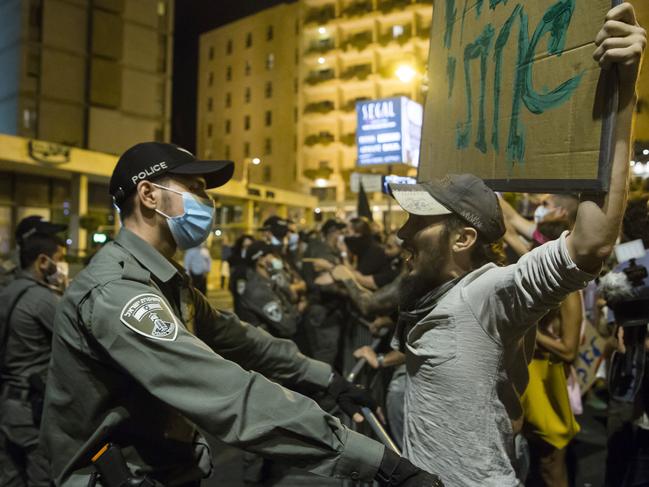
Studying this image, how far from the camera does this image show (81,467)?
2174mm

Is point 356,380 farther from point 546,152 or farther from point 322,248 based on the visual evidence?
point 322,248

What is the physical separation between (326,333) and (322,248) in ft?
7.75

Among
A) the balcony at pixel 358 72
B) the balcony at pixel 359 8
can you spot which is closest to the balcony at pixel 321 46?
the balcony at pixel 358 72

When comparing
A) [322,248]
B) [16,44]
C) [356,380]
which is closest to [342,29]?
[16,44]

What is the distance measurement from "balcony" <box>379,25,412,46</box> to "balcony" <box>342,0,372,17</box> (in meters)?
2.95

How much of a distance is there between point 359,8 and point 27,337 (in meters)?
58.3

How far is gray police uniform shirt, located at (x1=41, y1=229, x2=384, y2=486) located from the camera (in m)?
1.96

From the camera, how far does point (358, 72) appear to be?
57.7 meters

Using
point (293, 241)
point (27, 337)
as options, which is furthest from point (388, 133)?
point (27, 337)

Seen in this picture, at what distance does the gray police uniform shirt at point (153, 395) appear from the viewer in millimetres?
1965

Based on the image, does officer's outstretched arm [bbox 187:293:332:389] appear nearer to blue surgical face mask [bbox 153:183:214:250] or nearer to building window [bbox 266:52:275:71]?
blue surgical face mask [bbox 153:183:214:250]

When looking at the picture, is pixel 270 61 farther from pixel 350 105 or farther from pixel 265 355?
pixel 265 355

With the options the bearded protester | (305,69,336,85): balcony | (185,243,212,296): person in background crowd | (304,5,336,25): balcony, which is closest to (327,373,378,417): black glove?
the bearded protester

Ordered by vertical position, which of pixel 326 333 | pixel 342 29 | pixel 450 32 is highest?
pixel 342 29
